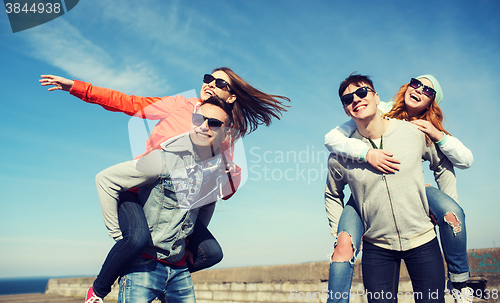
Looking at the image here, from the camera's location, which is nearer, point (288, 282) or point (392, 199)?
point (392, 199)

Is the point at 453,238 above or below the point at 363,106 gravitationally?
below

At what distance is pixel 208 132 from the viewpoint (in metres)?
2.44

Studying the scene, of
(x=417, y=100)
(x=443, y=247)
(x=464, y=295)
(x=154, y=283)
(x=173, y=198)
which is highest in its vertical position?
(x=417, y=100)

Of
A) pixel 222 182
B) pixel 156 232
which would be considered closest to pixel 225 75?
pixel 222 182

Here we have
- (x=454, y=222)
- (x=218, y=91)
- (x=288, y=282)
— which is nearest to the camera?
(x=454, y=222)

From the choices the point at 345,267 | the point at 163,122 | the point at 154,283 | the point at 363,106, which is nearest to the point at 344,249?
the point at 345,267

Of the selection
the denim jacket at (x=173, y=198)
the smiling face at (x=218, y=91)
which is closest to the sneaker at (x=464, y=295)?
the denim jacket at (x=173, y=198)

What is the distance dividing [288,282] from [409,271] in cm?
475

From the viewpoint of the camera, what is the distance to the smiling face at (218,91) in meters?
3.02

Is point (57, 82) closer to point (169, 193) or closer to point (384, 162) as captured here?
point (169, 193)

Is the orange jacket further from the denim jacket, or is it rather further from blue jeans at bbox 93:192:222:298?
blue jeans at bbox 93:192:222:298

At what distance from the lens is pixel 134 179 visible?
84.7 inches

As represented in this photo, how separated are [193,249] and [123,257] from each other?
667mm

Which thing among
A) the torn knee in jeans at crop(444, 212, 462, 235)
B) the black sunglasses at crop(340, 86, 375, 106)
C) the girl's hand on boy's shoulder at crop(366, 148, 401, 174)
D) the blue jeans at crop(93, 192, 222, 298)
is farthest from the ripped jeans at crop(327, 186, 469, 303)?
the blue jeans at crop(93, 192, 222, 298)
